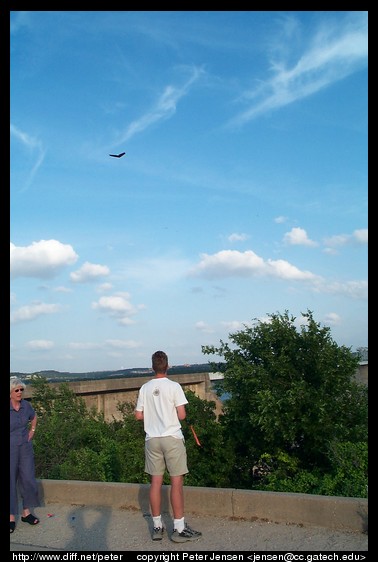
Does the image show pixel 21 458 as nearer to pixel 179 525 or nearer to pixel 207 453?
pixel 179 525

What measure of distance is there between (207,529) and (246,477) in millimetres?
5514

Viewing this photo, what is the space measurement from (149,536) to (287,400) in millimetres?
4604

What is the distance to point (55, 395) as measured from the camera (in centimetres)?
1841

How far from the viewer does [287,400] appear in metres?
10.1

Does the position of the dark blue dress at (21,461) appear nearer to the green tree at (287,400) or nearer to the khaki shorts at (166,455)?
the khaki shorts at (166,455)

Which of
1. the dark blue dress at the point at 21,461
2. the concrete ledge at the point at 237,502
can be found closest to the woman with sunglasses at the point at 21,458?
the dark blue dress at the point at 21,461

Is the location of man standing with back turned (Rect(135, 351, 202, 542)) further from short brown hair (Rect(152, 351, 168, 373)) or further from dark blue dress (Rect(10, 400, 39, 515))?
dark blue dress (Rect(10, 400, 39, 515))

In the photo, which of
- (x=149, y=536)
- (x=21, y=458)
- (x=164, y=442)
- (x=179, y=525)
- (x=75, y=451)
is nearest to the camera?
(x=179, y=525)

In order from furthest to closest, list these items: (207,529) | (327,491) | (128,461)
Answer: (128,461)
(327,491)
(207,529)

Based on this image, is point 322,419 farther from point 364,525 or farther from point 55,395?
point 55,395

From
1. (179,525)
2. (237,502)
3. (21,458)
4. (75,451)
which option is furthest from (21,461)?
(75,451)

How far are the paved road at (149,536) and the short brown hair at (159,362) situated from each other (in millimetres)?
1715

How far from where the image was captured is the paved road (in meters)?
5.55
